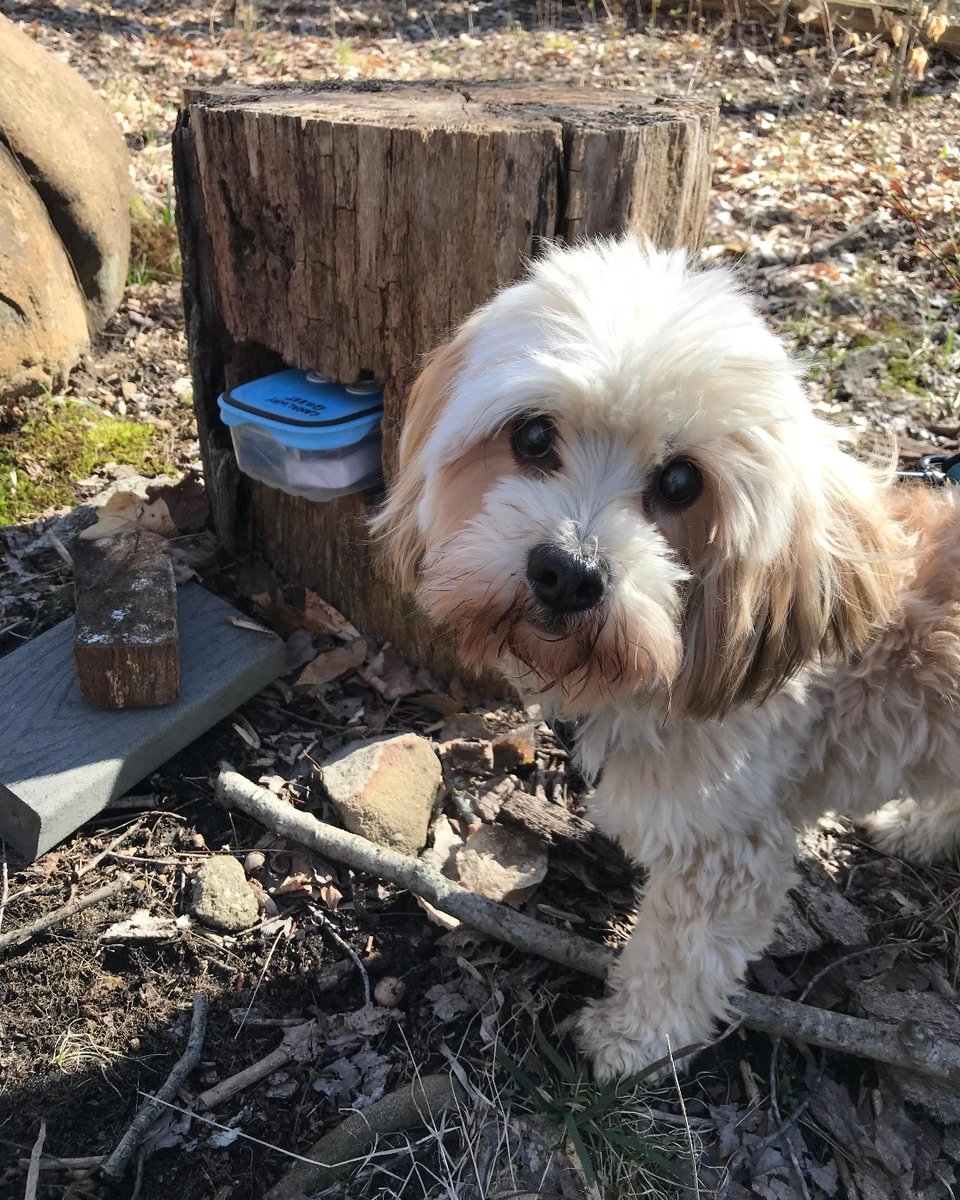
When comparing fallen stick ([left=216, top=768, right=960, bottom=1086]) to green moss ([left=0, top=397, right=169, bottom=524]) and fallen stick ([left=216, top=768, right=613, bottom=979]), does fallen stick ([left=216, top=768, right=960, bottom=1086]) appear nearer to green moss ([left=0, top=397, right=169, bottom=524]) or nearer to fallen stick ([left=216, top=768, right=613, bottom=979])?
fallen stick ([left=216, top=768, right=613, bottom=979])

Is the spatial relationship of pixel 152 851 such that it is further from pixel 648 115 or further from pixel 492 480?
pixel 648 115

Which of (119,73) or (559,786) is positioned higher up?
(119,73)

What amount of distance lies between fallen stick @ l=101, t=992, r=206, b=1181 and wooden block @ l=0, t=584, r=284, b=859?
0.74m

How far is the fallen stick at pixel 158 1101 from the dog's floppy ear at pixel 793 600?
1.55 meters

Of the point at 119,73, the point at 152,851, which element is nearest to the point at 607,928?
the point at 152,851

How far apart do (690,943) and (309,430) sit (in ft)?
6.42

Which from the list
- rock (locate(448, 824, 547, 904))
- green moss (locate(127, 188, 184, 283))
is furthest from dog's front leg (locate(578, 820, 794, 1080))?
green moss (locate(127, 188, 184, 283))

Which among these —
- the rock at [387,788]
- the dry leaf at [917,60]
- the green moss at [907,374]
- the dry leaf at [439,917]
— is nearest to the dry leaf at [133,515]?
the rock at [387,788]

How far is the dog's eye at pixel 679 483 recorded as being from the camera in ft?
6.60

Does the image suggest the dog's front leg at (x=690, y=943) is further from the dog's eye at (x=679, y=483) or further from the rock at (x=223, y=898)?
the rock at (x=223, y=898)

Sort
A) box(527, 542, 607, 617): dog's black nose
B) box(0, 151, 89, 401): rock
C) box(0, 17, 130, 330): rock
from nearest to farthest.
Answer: box(527, 542, 607, 617): dog's black nose, box(0, 151, 89, 401): rock, box(0, 17, 130, 330): rock

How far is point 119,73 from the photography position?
27.7ft

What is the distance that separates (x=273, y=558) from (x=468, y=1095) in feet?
7.47

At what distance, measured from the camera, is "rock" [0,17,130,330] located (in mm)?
4637
